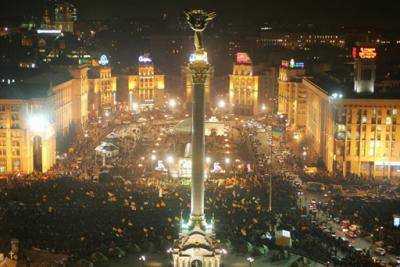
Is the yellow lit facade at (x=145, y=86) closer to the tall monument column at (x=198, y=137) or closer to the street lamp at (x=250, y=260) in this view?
the street lamp at (x=250, y=260)

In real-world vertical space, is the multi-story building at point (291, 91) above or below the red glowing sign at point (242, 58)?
below

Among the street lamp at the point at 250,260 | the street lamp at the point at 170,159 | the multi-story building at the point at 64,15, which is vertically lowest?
the street lamp at the point at 250,260

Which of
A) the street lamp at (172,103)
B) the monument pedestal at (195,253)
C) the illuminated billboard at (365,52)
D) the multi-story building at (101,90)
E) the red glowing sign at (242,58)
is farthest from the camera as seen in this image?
the red glowing sign at (242,58)

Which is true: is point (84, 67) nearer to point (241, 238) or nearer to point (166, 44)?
point (241, 238)

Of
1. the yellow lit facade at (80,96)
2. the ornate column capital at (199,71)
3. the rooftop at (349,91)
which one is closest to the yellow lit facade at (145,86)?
the yellow lit facade at (80,96)

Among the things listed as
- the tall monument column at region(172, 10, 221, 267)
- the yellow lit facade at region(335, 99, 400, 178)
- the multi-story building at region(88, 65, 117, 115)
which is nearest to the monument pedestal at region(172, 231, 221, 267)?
the tall monument column at region(172, 10, 221, 267)

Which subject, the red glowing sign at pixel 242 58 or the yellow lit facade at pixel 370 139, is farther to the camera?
the red glowing sign at pixel 242 58

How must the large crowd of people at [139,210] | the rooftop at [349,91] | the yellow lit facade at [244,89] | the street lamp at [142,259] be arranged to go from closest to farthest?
the street lamp at [142,259] < the large crowd of people at [139,210] < the rooftop at [349,91] < the yellow lit facade at [244,89]
